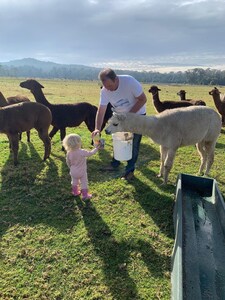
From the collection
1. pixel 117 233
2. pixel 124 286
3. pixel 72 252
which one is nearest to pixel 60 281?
pixel 72 252

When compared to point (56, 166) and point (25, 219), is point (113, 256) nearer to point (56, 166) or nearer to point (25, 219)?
point (25, 219)

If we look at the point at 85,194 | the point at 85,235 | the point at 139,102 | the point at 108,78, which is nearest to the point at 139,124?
the point at 139,102

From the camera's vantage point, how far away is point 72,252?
3777 millimetres

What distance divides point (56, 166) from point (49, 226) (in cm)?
263

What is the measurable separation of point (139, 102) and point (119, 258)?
2860 millimetres

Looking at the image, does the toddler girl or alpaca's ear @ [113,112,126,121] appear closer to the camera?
the toddler girl

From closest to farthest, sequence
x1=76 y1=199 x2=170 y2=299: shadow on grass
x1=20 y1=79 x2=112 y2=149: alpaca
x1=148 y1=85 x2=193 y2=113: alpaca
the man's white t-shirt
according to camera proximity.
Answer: x1=76 y1=199 x2=170 y2=299: shadow on grass, the man's white t-shirt, x1=20 y1=79 x2=112 y2=149: alpaca, x1=148 y1=85 x2=193 y2=113: alpaca

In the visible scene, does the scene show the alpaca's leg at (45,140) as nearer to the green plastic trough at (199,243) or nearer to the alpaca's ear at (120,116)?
the alpaca's ear at (120,116)

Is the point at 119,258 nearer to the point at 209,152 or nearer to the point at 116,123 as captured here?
the point at 116,123

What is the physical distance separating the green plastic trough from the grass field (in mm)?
264

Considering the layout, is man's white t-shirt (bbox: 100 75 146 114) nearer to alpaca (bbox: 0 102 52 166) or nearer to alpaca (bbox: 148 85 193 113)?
alpaca (bbox: 0 102 52 166)

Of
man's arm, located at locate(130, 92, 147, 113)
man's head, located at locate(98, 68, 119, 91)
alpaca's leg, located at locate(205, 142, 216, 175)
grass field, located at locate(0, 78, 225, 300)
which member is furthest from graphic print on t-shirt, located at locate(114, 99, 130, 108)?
alpaca's leg, located at locate(205, 142, 216, 175)

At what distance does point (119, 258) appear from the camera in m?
3.67

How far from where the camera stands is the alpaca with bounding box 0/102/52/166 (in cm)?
650
